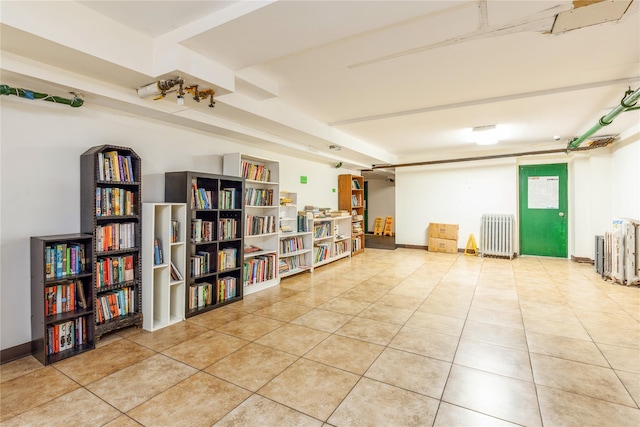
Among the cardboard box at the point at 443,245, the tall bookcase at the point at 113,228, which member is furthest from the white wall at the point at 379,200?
the tall bookcase at the point at 113,228

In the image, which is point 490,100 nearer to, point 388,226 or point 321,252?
point 321,252

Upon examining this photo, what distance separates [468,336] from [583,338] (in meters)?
1.12

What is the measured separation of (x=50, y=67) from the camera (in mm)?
2496

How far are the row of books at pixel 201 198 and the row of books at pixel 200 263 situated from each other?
63cm

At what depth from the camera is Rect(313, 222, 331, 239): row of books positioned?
21.2 ft

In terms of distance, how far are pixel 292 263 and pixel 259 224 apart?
4.13ft

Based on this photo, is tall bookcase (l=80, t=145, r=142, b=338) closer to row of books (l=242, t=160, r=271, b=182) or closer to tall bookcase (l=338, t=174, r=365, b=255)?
row of books (l=242, t=160, r=271, b=182)

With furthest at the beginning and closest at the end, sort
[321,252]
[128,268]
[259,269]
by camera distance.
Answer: [321,252]
[259,269]
[128,268]

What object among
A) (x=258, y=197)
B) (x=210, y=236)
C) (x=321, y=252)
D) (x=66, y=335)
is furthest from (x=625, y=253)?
(x=66, y=335)

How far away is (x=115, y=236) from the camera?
3.12m

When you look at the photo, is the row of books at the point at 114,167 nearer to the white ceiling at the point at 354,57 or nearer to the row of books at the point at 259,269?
the white ceiling at the point at 354,57

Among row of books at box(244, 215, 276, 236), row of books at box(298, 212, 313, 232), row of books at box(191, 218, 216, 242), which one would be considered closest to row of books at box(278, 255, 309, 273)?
row of books at box(298, 212, 313, 232)

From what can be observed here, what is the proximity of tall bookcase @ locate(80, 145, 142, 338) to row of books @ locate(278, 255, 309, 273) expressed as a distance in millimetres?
2502

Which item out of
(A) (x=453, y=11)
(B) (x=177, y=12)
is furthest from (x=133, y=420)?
(A) (x=453, y=11)
